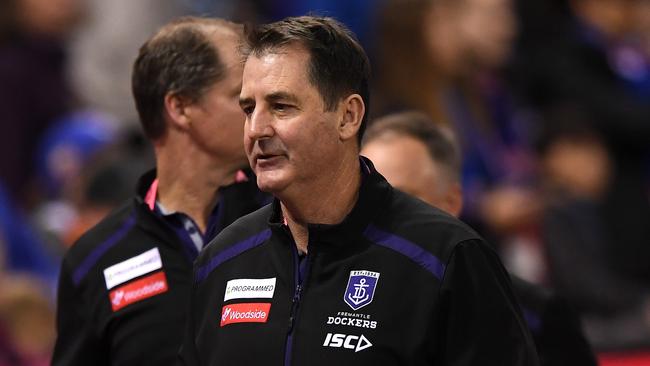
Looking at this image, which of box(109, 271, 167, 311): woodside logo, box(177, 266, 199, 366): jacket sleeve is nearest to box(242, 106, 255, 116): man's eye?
box(177, 266, 199, 366): jacket sleeve

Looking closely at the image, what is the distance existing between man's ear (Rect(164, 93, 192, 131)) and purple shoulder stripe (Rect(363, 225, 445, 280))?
954 millimetres

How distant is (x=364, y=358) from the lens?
3654 millimetres

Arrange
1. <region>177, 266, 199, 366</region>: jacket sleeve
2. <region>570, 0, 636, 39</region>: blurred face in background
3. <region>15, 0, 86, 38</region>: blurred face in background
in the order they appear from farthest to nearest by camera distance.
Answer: <region>570, 0, 636, 39</region>: blurred face in background → <region>15, 0, 86, 38</region>: blurred face in background → <region>177, 266, 199, 366</region>: jacket sleeve

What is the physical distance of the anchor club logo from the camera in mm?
3715

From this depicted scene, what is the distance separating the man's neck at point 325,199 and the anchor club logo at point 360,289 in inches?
7.4

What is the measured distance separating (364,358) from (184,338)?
66 cm

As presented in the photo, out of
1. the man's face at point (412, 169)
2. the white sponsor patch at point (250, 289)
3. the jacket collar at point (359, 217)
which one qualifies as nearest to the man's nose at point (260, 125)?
the jacket collar at point (359, 217)

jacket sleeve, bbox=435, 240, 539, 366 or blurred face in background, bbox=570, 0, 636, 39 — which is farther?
blurred face in background, bbox=570, 0, 636, 39

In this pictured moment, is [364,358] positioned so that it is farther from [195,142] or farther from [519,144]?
[519,144]

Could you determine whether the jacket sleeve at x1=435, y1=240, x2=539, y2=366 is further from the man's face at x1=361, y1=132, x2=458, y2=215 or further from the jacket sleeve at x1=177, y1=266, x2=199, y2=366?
the man's face at x1=361, y1=132, x2=458, y2=215

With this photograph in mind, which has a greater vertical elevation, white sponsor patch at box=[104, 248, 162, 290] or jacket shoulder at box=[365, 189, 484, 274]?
jacket shoulder at box=[365, 189, 484, 274]

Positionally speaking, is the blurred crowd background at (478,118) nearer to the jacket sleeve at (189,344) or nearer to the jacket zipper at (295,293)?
the jacket sleeve at (189,344)

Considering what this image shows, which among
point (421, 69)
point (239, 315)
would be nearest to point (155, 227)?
point (239, 315)

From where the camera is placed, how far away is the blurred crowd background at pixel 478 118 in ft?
26.9
